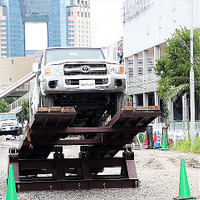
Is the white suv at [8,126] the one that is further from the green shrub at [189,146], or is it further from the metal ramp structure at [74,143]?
the metal ramp structure at [74,143]

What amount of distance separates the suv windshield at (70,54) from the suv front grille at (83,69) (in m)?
1.34

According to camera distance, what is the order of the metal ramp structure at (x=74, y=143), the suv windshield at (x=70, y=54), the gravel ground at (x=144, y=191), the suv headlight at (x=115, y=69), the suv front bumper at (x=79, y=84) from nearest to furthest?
the metal ramp structure at (x=74, y=143)
the gravel ground at (x=144, y=191)
the suv front bumper at (x=79, y=84)
the suv headlight at (x=115, y=69)
the suv windshield at (x=70, y=54)

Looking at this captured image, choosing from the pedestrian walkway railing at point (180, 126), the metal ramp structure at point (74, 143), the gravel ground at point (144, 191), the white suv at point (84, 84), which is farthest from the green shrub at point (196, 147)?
the white suv at point (84, 84)

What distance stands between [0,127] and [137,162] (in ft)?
83.6

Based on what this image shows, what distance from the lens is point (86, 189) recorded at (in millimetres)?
11312

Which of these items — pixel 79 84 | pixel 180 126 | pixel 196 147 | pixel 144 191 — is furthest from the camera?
pixel 180 126

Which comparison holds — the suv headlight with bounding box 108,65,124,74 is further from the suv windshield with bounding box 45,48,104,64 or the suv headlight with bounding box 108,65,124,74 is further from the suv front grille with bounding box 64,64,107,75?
the suv windshield with bounding box 45,48,104,64

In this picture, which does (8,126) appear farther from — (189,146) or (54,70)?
(54,70)

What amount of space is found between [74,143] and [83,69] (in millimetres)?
1600

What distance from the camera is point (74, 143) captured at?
1102 centimetres

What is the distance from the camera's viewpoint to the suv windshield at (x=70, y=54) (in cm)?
1243

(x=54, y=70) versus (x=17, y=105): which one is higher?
(x=17, y=105)

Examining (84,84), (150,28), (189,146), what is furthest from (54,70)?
(150,28)

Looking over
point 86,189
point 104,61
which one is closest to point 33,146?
point 86,189
